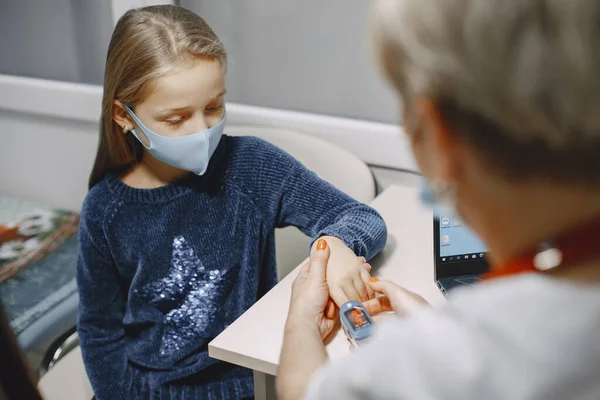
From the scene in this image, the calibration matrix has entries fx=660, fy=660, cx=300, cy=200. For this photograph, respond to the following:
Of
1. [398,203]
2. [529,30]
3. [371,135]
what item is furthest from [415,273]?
[529,30]

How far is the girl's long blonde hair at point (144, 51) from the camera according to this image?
1.16 m

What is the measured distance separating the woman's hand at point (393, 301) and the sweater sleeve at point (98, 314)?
0.54 m

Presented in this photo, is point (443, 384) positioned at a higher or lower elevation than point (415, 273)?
higher

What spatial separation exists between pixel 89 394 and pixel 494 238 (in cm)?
113

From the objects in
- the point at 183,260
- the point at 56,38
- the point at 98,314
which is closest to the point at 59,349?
the point at 98,314

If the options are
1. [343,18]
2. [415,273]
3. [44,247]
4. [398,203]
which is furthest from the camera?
[44,247]

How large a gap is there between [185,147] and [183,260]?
25cm

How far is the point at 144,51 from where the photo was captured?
116 cm

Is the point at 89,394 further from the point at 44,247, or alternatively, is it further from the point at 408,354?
the point at 408,354

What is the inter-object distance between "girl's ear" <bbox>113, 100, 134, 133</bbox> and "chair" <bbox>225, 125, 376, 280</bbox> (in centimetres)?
50

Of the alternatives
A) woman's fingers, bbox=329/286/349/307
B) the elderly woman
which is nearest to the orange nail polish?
woman's fingers, bbox=329/286/349/307

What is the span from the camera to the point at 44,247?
2.15 meters

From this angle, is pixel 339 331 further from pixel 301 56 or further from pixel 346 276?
pixel 301 56

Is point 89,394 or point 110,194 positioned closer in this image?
point 110,194
